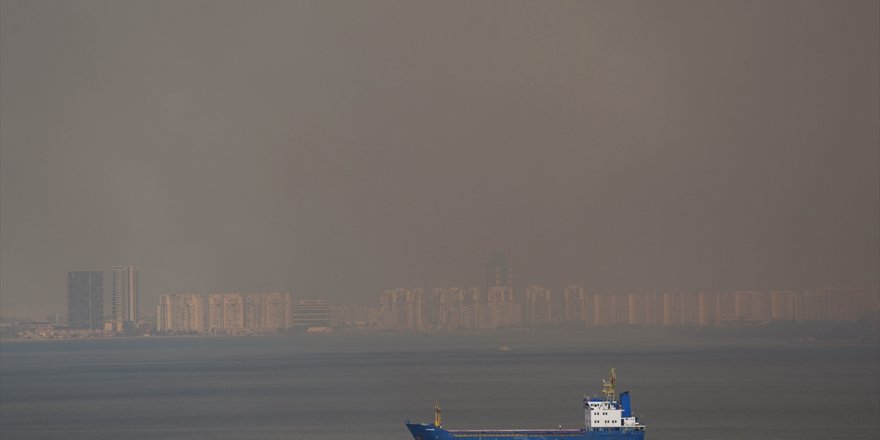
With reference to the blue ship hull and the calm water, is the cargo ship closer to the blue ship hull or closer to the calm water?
the blue ship hull

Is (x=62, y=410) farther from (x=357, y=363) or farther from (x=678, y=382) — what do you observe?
(x=357, y=363)

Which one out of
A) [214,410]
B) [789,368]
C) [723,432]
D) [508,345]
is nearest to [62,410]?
[214,410]

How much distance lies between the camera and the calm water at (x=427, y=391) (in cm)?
5031

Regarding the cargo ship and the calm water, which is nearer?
the cargo ship

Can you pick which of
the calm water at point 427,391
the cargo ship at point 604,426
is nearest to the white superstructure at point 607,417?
the cargo ship at point 604,426

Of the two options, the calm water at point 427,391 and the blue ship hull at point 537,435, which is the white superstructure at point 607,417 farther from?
the calm water at point 427,391

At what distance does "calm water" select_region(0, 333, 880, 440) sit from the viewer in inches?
1981

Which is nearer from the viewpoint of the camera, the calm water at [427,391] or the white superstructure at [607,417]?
the white superstructure at [607,417]

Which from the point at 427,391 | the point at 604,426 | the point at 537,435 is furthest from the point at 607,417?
the point at 427,391

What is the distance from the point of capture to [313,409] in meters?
58.7

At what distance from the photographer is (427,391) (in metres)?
69.9

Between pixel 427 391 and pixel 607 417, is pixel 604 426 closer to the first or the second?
pixel 607 417

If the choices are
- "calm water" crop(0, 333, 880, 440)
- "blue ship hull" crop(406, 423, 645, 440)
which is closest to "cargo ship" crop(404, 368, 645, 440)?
"blue ship hull" crop(406, 423, 645, 440)

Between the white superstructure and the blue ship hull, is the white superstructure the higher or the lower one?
the higher one
